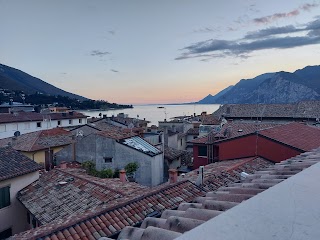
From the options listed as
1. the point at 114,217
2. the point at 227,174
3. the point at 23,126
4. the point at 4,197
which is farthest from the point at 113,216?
the point at 23,126

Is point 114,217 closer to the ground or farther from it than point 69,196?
farther from it

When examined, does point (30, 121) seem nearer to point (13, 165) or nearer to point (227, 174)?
point (13, 165)

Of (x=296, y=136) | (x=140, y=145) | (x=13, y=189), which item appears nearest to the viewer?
(x=13, y=189)

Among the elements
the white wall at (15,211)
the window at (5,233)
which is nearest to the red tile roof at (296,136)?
the white wall at (15,211)

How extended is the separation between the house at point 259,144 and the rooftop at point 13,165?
39.2 feet

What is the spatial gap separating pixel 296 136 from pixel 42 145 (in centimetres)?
2077

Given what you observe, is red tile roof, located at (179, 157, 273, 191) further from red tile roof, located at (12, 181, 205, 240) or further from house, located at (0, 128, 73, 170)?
house, located at (0, 128, 73, 170)

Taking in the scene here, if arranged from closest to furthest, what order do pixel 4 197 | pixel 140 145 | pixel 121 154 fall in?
pixel 4 197
pixel 121 154
pixel 140 145

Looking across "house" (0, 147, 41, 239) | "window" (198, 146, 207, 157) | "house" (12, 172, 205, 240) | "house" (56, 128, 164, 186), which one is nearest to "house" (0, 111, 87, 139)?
"house" (56, 128, 164, 186)

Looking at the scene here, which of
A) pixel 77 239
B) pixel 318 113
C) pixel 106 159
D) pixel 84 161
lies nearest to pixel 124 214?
pixel 77 239

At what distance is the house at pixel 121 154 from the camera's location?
68.2 feet

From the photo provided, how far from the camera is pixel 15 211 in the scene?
52.5ft

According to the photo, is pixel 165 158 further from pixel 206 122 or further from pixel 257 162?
pixel 206 122

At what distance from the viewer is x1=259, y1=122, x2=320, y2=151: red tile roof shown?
19.0 metres
